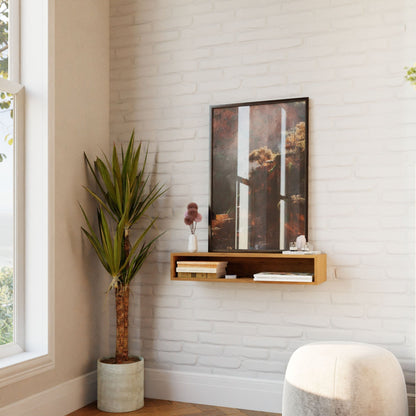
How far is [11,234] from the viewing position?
3.06 m

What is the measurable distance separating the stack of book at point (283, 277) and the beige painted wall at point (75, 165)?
1143mm

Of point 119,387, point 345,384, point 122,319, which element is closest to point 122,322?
point 122,319

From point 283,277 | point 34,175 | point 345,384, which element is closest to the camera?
point 345,384

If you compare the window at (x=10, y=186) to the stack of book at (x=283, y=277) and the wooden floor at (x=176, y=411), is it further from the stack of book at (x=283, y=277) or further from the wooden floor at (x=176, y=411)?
the stack of book at (x=283, y=277)

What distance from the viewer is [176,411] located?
3.27 metres

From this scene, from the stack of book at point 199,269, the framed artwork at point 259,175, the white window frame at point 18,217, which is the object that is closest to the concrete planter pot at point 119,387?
the white window frame at point 18,217

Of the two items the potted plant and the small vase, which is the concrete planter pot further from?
the small vase

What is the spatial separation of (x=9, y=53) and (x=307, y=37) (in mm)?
1757

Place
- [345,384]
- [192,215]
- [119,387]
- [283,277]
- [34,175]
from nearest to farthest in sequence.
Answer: [345,384]
[283,277]
[34,175]
[119,387]
[192,215]

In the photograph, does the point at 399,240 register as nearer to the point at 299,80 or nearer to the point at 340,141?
the point at 340,141

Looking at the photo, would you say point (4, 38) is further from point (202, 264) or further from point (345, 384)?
point (345, 384)

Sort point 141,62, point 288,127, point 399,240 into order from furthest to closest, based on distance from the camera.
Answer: point 141,62 < point 288,127 < point 399,240

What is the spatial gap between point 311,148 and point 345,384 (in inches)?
54.6

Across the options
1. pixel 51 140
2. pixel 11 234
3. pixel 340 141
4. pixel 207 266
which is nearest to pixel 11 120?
pixel 51 140
